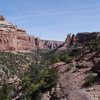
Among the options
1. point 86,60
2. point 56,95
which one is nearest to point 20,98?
point 56,95

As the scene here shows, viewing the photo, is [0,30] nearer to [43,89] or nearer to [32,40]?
[32,40]

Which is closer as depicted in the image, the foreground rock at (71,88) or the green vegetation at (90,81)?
the foreground rock at (71,88)

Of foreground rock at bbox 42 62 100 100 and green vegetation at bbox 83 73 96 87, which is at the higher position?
green vegetation at bbox 83 73 96 87

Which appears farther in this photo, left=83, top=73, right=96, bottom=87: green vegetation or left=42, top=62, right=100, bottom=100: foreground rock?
left=83, top=73, right=96, bottom=87: green vegetation

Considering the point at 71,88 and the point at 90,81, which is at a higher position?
the point at 90,81

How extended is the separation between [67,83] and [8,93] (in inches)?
414

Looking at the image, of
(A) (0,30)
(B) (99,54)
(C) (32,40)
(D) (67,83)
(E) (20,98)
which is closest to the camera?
(D) (67,83)

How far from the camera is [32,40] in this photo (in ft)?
451

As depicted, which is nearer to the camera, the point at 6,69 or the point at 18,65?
the point at 6,69

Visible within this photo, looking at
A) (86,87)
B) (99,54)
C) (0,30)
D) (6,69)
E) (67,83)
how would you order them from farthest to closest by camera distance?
(0,30) < (6,69) < (99,54) < (67,83) < (86,87)

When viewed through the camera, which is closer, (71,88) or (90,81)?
(90,81)

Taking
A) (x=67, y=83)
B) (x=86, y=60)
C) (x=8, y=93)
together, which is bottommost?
(x=8, y=93)

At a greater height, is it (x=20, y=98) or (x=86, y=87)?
(x=86, y=87)

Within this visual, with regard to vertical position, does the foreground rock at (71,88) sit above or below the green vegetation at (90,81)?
below
